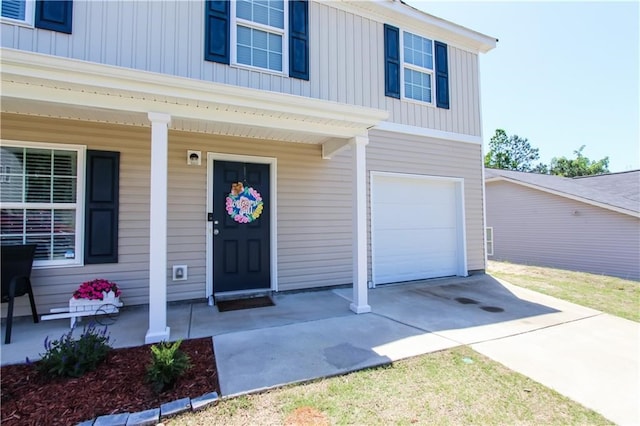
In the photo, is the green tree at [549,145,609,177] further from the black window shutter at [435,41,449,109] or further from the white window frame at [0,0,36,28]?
the white window frame at [0,0,36,28]

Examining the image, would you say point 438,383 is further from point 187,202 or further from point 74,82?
point 74,82

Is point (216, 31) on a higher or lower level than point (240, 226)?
higher

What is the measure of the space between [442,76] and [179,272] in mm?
6345

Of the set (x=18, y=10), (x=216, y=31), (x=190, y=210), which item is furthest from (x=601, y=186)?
(x=18, y=10)

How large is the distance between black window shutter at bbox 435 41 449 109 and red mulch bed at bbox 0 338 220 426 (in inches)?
251

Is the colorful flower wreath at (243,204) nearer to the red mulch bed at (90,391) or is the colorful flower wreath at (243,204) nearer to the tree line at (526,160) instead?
the red mulch bed at (90,391)

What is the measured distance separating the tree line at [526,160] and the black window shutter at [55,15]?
1395 inches

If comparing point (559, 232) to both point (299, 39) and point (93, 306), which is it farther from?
point (93, 306)

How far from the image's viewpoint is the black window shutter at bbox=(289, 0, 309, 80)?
517cm

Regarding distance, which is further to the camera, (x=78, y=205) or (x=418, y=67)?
(x=418, y=67)

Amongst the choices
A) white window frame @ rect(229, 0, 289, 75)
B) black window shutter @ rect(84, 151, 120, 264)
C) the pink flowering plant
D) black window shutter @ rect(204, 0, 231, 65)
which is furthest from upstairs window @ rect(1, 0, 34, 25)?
the pink flowering plant

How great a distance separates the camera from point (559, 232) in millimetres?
11438

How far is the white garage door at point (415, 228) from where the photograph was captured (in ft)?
19.6

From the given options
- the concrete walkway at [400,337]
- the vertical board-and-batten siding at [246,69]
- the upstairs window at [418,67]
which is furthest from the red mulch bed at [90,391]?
the upstairs window at [418,67]
